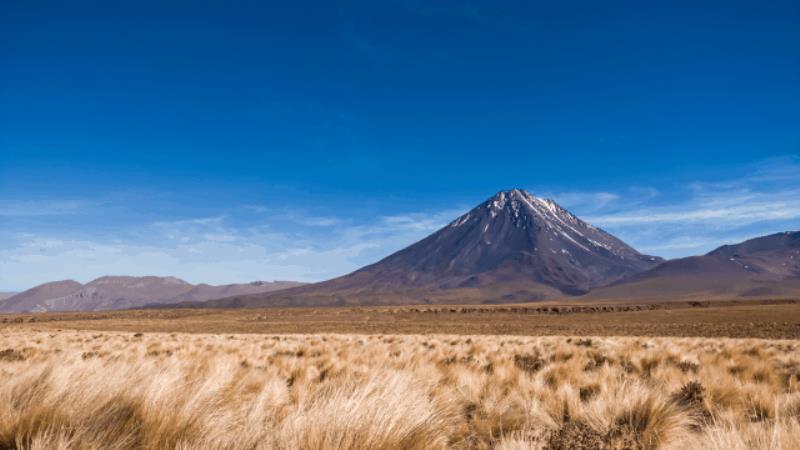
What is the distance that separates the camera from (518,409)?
494 centimetres

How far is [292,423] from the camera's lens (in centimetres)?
303

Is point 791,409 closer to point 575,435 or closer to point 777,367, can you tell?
point 575,435

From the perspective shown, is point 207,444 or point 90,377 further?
point 90,377

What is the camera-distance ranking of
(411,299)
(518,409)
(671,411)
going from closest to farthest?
(671,411) < (518,409) < (411,299)

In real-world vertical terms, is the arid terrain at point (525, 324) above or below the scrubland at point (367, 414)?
below

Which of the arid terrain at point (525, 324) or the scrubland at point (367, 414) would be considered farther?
the arid terrain at point (525, 324)

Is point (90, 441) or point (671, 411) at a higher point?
point (90, 441)

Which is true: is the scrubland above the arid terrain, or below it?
above

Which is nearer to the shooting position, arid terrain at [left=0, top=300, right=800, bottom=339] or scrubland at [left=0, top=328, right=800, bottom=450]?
scrubland at [left=0, top=328, right=800, bottom=450]

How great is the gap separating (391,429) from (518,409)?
2505mm

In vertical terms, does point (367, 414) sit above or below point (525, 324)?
above

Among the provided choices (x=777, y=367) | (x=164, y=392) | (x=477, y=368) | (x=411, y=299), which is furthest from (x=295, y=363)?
(x=411, y=299)

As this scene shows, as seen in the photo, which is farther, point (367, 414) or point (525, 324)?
point (525, 324)

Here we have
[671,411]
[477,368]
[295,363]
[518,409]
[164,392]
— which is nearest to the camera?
[164,392]
